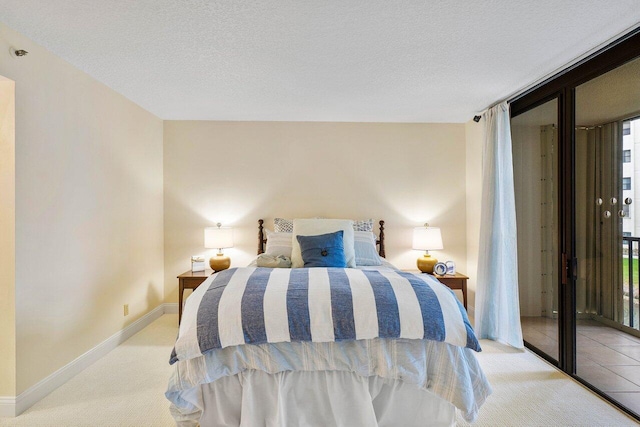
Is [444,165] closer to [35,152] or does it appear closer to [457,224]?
[457,224]

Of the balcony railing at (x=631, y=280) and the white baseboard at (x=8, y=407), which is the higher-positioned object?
the balcony railing at (x=631, y=280)

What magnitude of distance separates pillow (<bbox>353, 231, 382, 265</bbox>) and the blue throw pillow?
358 millimetres

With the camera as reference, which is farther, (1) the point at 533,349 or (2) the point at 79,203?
(1) the point at 533,349

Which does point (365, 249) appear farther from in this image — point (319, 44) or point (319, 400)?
point (319, 44)

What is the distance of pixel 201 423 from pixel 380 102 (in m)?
3.15

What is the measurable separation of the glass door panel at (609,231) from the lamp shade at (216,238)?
3.33 metres

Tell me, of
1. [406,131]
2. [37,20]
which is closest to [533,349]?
[406,131]

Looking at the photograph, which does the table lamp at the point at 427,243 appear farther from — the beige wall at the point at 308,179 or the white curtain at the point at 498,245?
the white curtain at the point at 498,245

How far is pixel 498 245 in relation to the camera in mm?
3365

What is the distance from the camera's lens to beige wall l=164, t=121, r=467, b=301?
435 centimetres

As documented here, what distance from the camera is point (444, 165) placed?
14.5 feet

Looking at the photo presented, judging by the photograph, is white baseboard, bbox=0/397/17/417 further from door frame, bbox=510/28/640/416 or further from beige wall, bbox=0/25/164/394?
door frame, bbox=510/28/640/416

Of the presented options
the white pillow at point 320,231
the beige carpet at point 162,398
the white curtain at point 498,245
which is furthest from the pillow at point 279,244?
the white curtain at point 498,245

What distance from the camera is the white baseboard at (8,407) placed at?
2203 mm
